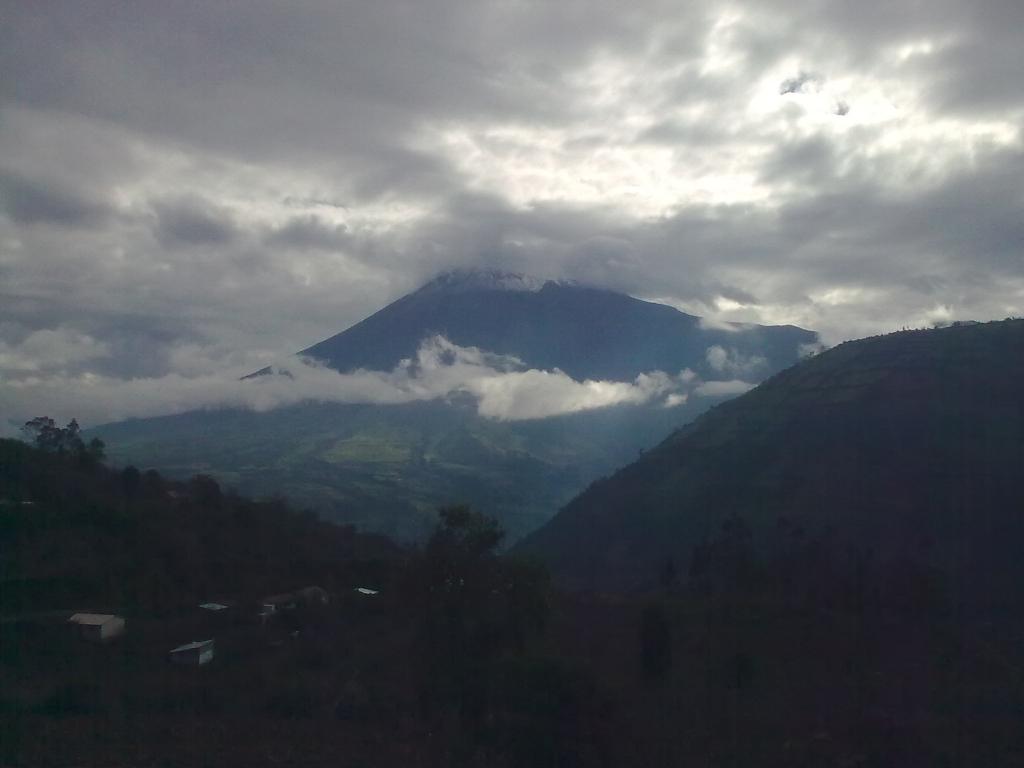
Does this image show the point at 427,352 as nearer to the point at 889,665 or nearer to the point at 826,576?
the point at 826,576

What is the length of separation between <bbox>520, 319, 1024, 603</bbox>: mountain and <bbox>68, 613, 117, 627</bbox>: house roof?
2481 centimetres

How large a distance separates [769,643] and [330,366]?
582 feet

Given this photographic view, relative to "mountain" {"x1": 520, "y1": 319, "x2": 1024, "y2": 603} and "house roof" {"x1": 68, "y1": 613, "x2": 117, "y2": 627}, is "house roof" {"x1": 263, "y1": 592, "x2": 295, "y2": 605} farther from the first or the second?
"mountain" {"x1": 520, "y1": 319, "x2": 1024, "y2": 603}

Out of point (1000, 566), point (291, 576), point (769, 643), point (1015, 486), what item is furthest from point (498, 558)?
point (1015, 486)

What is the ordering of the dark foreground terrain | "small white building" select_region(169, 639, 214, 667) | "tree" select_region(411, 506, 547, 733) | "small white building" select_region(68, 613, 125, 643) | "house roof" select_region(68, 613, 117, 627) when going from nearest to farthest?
the dark foreground terrain
"tree" select_region(411, 506, 547, 733)
"small white building" select_region(169, 639, 214, 667)
"small white building" select_region(68, 613, 125, 643)
"house roof" select_region(68, 613, 117, 627)

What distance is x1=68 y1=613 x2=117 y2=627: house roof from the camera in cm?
2911

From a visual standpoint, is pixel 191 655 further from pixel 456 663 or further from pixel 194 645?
pixel 456 663

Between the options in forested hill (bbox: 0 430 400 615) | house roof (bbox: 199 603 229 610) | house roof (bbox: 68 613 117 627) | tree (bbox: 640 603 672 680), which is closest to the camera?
tree (bbox: 640 603 672 680)

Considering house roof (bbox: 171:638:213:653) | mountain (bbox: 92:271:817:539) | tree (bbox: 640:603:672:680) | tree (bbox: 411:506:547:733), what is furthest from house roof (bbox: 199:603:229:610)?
mountain (bbox: 92:271:817:539)

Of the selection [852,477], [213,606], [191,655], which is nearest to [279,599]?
[213,606]

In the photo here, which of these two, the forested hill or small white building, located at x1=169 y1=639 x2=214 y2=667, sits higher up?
the forested hill

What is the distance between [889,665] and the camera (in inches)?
1045

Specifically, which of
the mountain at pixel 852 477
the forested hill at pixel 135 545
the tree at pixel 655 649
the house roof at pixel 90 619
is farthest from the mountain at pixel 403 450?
the tree at pixel 655 649

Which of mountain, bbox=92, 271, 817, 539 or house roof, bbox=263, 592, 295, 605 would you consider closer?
house roof, bbox=263, 592, 295, 605
